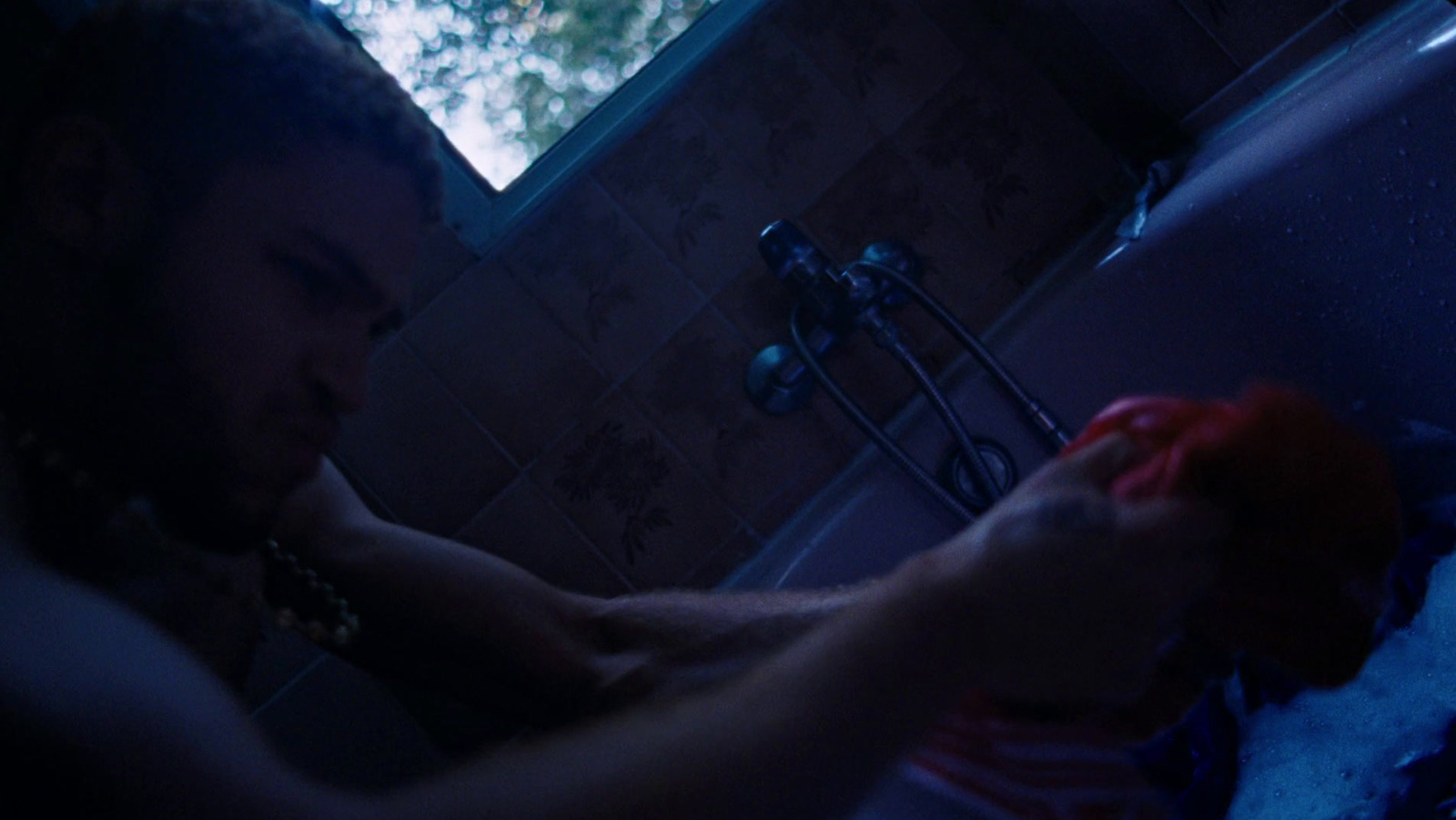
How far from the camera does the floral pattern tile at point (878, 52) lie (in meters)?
1.21

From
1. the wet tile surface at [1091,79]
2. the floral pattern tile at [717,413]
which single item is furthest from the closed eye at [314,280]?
the wet tile surface at [1091,79]

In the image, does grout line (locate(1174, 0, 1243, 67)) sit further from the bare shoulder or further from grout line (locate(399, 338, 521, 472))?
the bare shoulder

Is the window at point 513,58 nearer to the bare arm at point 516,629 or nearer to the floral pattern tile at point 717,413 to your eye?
the floral pattern tile at point 717,413

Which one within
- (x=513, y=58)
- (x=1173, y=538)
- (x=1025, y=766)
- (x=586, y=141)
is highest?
(x=513, y=58)

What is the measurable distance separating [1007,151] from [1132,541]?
87 cm

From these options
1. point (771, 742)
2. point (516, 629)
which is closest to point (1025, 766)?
point (771, 742)

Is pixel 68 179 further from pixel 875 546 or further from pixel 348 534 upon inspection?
pixel 875 546

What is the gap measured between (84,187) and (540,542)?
671mm

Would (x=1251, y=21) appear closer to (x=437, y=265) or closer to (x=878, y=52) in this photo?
(x=878, y=52)

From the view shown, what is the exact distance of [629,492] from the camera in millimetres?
1178

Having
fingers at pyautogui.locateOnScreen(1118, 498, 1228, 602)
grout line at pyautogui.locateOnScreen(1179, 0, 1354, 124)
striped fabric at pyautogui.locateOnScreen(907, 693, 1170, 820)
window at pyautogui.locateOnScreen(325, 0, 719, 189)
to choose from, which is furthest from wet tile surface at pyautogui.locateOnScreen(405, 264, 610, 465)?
grout line at pyautogui.locateOnScreen(1179, 0, 1354, 124)

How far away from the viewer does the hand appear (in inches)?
18.1

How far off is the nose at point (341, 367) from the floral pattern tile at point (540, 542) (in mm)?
453

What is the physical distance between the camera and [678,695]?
81 cm
